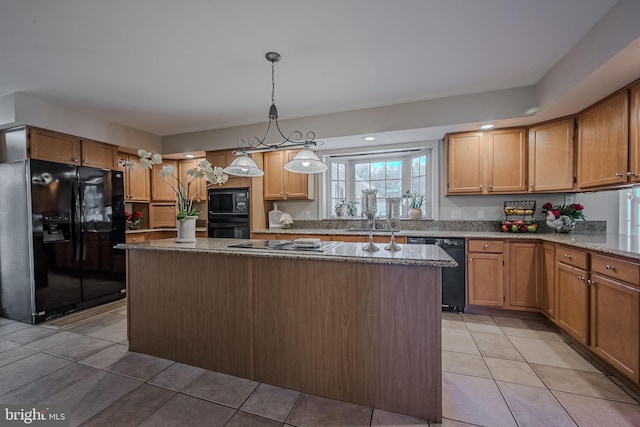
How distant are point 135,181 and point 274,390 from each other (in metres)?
4.13

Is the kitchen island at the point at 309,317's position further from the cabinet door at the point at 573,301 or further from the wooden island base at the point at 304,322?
the cabinet door at the point at 573,301

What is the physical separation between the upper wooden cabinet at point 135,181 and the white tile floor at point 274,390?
2.37 m

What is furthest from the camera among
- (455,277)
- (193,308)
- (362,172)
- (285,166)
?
(362,172)

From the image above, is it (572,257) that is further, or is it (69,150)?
(69,150)

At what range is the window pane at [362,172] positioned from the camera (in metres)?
4.38

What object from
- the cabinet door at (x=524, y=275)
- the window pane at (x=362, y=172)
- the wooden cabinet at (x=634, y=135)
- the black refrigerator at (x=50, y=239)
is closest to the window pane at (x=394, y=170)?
the window pane at (x=362, y=172)

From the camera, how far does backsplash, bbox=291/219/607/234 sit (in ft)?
10.2

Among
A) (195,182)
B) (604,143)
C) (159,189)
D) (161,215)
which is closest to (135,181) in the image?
(159,189)

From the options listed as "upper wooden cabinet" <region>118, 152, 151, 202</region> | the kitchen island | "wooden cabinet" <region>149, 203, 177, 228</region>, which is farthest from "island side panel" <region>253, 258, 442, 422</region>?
"wooden cabinet" <region>149, 203, 177, 228</region>

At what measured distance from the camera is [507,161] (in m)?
3.29

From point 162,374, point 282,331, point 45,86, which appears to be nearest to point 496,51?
point 282,331

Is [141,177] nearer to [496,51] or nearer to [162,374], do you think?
[162,374]

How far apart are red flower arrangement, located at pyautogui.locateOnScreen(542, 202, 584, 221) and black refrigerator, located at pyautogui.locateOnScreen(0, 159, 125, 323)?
5419 mm

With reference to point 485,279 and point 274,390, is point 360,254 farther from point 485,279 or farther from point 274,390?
point 485,279
